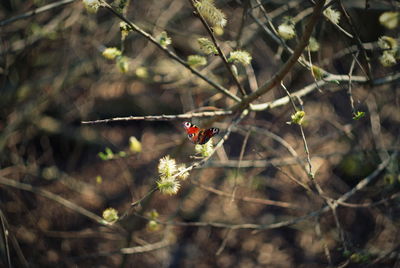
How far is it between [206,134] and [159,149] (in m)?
2.95

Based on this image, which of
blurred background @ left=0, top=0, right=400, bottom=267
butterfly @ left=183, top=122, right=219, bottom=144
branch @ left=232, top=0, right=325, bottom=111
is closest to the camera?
branch @ left=232, top=0, right=325, bottom=111

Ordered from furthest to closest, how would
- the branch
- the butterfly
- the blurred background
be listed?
1. the blurred background
2. the butterfly
3. the branch

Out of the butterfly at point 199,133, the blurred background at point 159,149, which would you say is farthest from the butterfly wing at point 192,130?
the blurred background at point 159,149

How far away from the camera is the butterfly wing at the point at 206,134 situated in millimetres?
1594

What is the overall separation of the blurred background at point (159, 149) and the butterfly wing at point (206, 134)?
1.57m

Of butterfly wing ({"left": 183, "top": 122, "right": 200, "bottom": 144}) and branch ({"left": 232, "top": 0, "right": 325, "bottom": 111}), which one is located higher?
branch ({"left": 232, "top": 0, "right": 325, "bottom": 111})

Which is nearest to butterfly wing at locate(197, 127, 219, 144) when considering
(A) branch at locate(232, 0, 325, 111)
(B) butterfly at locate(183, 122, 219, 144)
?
(B) butterfly at locate(183, 122, 219, 144)

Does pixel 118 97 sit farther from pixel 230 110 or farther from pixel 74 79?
pixel 230 110

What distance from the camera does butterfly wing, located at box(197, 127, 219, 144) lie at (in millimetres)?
1594

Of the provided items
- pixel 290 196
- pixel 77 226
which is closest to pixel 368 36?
pixel 290 196

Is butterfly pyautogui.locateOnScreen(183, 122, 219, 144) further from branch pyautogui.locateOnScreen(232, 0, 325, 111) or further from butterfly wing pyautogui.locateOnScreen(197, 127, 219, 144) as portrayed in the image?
branch pyautogui.locateOnScreen(232, 0, 325, 111)

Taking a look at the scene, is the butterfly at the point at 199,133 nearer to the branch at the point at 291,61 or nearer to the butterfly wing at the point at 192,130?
the butterfly wing at the point at 192,130

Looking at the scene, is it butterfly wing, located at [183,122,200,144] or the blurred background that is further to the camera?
the blurred background

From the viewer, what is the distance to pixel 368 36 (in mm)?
5387
